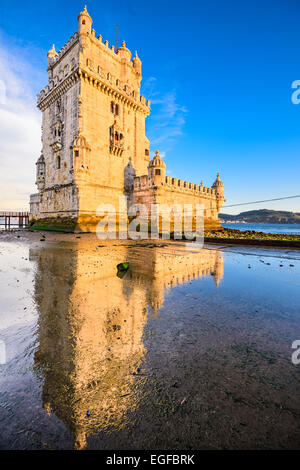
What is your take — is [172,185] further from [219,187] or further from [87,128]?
[219,187]

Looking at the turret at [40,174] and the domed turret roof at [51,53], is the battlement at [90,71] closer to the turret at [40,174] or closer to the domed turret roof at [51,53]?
the domed turret roof at [51,53]

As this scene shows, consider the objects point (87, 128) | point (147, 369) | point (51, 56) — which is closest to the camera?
point (147, 369)

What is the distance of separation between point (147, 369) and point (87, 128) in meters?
23.6

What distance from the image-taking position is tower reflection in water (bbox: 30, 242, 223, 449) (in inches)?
62.2

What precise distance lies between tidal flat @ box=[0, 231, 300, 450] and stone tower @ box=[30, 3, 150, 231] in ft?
59.4

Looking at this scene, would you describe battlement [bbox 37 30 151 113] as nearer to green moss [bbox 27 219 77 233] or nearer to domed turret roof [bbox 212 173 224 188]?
green moss [bbox 27 219 77 233]

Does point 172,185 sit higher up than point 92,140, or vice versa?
point 92,140

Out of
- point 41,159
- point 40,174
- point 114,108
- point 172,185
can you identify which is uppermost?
point 114,108

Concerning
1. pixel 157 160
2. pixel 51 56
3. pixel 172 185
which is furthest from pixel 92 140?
pixel 51 56

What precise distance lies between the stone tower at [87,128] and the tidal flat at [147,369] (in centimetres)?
1811

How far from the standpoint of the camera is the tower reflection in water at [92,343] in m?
1.58

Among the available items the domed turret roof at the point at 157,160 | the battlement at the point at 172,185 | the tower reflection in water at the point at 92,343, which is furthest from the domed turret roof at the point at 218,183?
the tower reflection in water at the point at 92,343

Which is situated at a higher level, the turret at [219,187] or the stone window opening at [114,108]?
the stone window opening at [114,108]

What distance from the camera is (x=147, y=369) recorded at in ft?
6.73
